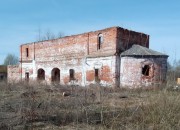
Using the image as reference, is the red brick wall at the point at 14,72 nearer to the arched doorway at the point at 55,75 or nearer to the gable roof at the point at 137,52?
the arched doorway at the point at 55,75

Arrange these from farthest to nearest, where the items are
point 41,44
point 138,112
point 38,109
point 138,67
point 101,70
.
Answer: point 41,44 → point 101,70 → point 138,67 → point 38,109 → point 138,112

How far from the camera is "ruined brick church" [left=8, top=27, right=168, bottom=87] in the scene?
19375 mm

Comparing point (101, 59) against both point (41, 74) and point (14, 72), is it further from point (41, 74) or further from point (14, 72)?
point (14, 72)

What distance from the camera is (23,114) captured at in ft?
24.2

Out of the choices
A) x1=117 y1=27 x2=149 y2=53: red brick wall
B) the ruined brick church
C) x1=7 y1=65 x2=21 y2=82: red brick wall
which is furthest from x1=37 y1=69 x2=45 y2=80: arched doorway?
x1=117 y1=27 x2=149 y2=53: red brick wall

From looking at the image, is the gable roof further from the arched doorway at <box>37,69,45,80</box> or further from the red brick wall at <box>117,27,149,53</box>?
the arched doorway at <box>37,69,45,80</box>

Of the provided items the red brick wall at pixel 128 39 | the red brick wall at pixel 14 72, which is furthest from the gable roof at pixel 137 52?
the red brick wall at pixel 14 72

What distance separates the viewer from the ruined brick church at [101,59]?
19.4m

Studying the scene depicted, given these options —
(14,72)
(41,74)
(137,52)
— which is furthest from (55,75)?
(137,52)

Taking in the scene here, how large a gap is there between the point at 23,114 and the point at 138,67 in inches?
519

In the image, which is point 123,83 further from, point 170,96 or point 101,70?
point 170,96

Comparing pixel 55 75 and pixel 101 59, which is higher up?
pixel 101 59

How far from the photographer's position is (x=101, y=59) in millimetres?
21000

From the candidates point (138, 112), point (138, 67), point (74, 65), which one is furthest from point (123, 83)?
point (138, 112)
